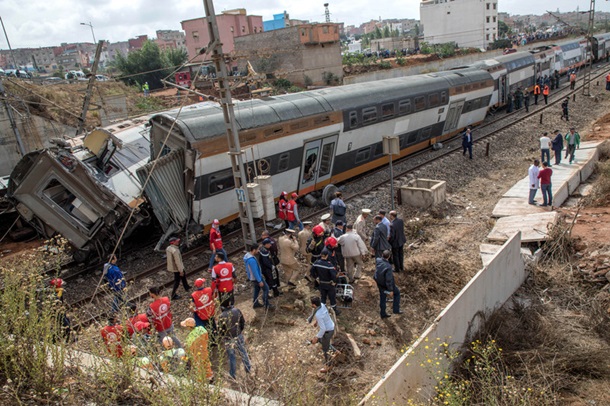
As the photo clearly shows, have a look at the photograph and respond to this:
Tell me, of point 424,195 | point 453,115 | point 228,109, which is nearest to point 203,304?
point 228,109

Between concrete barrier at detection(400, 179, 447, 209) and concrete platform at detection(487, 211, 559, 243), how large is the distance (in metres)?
2.00

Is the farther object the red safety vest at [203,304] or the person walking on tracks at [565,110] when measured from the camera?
the person walking on tracks at [565,110]

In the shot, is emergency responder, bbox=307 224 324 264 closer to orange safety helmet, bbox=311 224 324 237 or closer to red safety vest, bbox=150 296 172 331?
orange safety helmet, bbox=311 224 324 237

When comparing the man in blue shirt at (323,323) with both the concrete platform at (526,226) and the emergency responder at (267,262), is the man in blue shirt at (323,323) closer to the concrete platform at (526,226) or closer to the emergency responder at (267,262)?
the emergency responder at (267,262)

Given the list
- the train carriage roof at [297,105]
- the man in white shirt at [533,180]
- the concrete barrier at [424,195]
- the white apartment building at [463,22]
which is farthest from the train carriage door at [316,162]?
the white apartment building at [463,22]

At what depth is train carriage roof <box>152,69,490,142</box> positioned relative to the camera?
37.8 ft

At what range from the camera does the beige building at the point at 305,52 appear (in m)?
41.6

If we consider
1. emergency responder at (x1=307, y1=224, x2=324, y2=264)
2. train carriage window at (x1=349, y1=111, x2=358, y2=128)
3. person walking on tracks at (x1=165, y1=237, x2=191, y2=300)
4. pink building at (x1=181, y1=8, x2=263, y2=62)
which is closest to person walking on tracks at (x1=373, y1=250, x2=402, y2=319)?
emergency responder at (x1=307, y1=224, x2=324, y2=264)

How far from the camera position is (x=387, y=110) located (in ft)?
53.7

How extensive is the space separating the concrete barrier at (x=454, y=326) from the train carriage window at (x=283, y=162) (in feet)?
21.3

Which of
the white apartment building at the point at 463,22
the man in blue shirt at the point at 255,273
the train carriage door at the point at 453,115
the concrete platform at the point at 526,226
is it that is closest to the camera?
the man in blue shirt at the point at 255,273

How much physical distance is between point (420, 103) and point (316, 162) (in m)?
6.10

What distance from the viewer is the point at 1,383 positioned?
15.8ft

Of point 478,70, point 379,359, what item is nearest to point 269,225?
point 379,359
